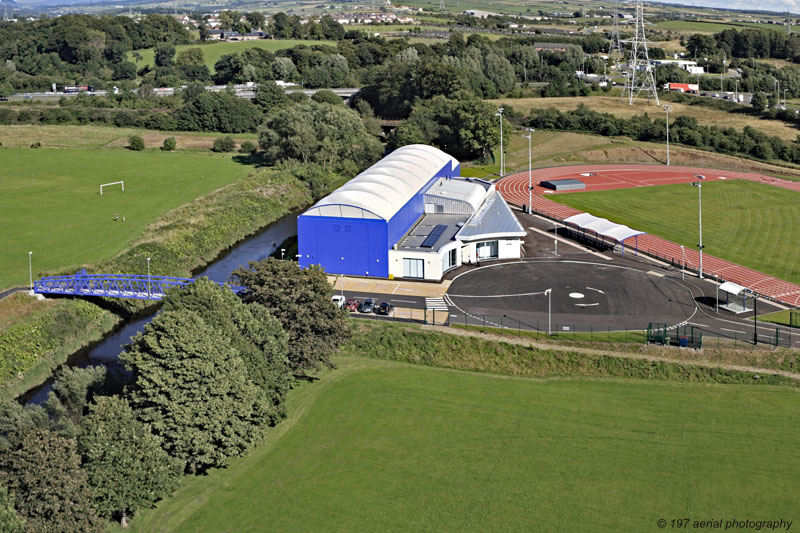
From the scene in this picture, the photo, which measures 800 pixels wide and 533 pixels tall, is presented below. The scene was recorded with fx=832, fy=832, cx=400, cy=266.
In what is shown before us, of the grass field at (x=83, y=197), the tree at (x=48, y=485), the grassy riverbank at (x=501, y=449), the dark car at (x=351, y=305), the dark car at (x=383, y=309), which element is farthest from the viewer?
the grass field at (x=83, y=197)

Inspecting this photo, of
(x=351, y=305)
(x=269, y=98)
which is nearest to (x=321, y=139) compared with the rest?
(x=269, y=98)

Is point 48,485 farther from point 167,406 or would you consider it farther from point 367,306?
point 367,306

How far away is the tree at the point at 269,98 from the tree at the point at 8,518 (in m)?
109

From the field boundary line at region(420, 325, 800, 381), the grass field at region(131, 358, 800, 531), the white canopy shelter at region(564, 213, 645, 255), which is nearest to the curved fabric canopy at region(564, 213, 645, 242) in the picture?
the white canopy shelter at region(564, 213, 645, 255)

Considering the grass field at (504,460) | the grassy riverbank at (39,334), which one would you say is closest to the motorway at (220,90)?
the grassy riverbank at (39,334)

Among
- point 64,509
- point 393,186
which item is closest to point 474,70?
point 393,186

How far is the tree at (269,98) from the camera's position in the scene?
136 m

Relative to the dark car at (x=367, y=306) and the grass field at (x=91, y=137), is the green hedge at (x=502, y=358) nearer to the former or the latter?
the dark car at (x=367, y=306)

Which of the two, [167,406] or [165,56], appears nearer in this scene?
[167,406]

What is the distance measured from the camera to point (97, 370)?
144 feet

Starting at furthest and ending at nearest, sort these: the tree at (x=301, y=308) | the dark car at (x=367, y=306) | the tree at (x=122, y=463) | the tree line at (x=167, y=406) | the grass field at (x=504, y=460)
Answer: the dark car at (x=367, y=306) → the tree at (x=301, y=308) → the grass field at (x=504, y=460) → the tree at (x=122, y=463) → the tree line at (x=167, y=406)

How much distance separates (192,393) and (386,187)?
34.7m

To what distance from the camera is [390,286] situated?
61.7 meters

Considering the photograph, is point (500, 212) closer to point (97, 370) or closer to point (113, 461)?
point (97, 370)
